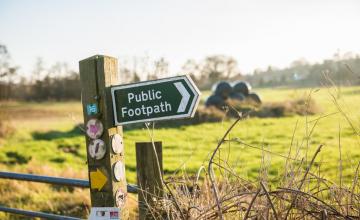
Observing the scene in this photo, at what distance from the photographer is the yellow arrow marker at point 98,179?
2078mm

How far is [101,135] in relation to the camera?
2055 millimetres

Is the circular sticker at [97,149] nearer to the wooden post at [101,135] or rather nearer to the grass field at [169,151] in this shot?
the wooden post at [101,135]

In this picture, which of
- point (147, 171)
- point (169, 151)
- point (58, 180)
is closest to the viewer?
point (147, 171)

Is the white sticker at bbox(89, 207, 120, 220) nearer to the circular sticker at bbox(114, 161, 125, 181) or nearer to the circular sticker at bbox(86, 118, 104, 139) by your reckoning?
the circular sticker at bbox(114, 161, 125, 181)

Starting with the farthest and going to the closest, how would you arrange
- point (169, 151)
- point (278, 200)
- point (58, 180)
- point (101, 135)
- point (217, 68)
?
point (217, 68) → point (169, 151) → point (58, 180) → point (101, 135) → point (278, 200)

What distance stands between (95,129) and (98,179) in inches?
10.5

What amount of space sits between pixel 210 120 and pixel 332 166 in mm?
11480

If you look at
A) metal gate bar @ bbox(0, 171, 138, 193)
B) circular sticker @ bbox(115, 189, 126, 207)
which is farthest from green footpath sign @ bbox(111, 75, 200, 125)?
metal gate bar @ bbox(0, 171, 138, 193)

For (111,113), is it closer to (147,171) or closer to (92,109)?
(92,109)

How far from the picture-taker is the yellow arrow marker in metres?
2.08

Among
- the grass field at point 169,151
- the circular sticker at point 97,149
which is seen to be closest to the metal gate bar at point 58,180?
the circular sticker at point 97,149

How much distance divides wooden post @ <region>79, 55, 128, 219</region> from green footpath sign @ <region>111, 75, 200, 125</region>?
0.06 m

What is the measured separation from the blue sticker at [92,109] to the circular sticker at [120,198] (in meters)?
0.44

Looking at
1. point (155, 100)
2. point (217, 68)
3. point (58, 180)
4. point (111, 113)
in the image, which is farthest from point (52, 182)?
point (217, 68)
